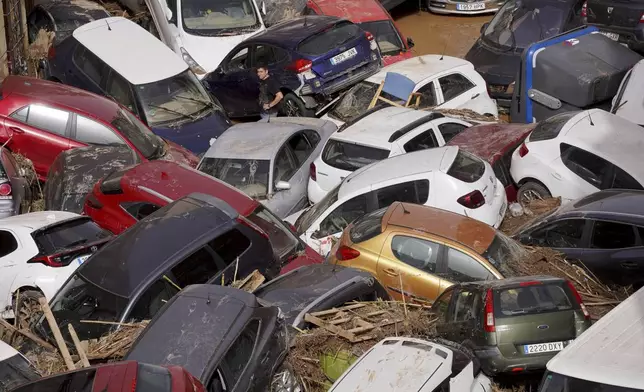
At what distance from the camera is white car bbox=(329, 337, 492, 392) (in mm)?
7863

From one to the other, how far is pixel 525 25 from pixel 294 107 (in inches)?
178

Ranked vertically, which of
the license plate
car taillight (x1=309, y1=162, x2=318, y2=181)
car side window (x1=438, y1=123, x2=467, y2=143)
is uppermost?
car side window (x1=438, y1=123, x2=467, y2=143)

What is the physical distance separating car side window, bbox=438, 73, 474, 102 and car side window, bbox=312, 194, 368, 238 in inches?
159

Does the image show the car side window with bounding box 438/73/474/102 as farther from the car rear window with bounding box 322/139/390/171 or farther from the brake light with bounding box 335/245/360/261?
the brake light with bounding box 335/245/360/261

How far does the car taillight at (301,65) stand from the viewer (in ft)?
54.0

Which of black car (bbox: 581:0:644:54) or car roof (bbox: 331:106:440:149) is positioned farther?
black car (bbox: 581:0:644:54)

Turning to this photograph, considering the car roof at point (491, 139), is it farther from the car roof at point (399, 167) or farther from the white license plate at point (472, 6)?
the white license plate at point (472, 6)

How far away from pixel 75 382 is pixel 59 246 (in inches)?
175

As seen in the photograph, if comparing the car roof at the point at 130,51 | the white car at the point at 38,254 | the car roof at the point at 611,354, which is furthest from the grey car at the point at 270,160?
the car roof at the point at 611,354

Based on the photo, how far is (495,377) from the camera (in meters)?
9.01

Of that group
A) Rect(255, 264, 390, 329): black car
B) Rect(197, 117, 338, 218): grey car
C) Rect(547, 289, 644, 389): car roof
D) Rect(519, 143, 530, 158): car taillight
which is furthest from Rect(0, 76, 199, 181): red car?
Rect(547, 289, 644, 389): car roof

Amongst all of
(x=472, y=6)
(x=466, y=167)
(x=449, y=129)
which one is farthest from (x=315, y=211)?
(x=472, y=6)

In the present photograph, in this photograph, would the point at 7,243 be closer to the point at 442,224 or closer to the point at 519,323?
the point at 442,224

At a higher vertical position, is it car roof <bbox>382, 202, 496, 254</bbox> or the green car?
the green car
